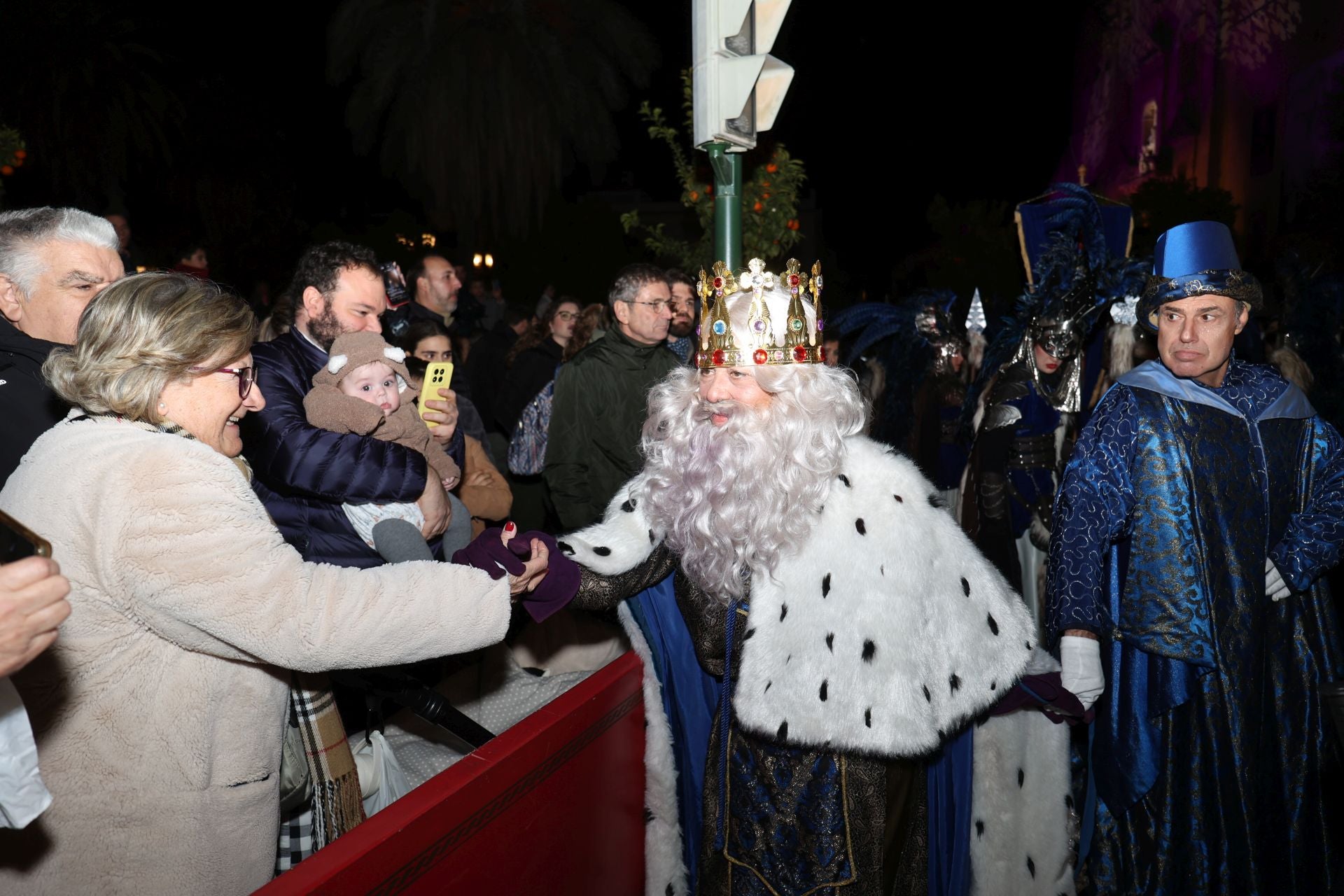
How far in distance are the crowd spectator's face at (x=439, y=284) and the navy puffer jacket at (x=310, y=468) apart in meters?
3.19

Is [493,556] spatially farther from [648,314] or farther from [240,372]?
[648,314]

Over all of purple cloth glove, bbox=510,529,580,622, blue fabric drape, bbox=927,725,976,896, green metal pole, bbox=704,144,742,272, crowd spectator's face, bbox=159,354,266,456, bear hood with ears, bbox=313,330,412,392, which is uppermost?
green metal pole, bbox=704,144,742,272

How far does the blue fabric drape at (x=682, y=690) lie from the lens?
3.05m

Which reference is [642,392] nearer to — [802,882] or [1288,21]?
[802,882]

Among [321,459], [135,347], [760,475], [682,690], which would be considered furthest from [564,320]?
[135,347]

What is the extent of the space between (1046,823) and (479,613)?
195 centimetres

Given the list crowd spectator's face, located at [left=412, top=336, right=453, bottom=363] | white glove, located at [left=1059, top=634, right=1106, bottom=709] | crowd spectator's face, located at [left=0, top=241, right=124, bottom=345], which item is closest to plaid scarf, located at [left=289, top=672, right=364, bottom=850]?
crowd spectator's face, located at [left=0, top=241, right=124, bottom=345]

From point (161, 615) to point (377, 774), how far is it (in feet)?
4.40

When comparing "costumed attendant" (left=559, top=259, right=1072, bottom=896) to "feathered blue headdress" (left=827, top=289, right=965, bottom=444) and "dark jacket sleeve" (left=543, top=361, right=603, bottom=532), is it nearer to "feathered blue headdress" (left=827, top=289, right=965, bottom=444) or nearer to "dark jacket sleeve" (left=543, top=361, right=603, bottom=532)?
"dark jacket sleeve" (left=543, top=361, right=603, bottom=532)

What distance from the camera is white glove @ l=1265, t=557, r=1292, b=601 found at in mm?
3371

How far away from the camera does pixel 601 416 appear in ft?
17.0

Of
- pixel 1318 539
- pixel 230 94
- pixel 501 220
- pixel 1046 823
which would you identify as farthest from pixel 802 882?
pixel 230 94

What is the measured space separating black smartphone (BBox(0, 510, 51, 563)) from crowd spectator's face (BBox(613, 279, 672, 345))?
389cm


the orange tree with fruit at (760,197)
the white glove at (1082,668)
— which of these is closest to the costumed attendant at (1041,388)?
the orange tree with fruit at (760,197)
